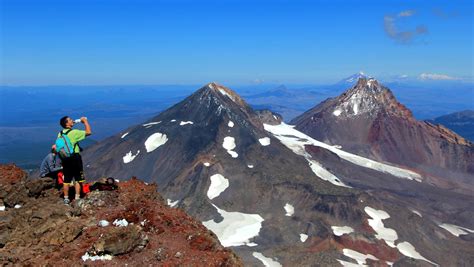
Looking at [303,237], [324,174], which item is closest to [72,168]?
[303,237]

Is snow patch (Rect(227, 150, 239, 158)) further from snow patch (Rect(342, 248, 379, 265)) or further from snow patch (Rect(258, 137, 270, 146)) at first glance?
snow patch (Rect(342, 248, 379, 265))

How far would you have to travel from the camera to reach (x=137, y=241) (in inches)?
600

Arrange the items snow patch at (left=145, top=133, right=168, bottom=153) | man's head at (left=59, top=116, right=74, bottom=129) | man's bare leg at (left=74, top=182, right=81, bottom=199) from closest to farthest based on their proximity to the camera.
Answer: man's head at (left=59, top=116, right=74, bottom=129)
man's bare leg at (left=74, top=182, right=81, bottom=199)
snow patch at (left=145, top=133, right=168, bottom=153)

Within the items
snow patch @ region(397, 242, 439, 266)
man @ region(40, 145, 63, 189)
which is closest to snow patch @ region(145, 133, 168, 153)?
snow patch @ region(397, 242, 439, 266)

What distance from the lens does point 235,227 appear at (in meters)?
89.0

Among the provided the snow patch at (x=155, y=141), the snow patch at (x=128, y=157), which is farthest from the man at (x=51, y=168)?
the snow patch at (x=155, y=141)

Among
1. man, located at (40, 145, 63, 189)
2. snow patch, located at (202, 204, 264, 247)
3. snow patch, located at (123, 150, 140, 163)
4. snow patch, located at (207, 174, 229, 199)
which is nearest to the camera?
man, located at (40, 145, 63, 189)

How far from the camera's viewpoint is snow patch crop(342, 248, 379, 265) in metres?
75.7

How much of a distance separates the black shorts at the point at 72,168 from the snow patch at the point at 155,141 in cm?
11076

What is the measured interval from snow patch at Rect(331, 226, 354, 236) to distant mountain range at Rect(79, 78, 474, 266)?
0.21 m

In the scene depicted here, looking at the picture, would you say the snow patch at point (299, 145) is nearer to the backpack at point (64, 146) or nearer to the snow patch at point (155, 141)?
the snow patch at point (155, 141)

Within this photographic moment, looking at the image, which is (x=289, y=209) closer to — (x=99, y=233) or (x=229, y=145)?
(x=229, y=145)

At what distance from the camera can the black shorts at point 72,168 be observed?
17.7m

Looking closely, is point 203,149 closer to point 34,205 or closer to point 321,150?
point 321,150
